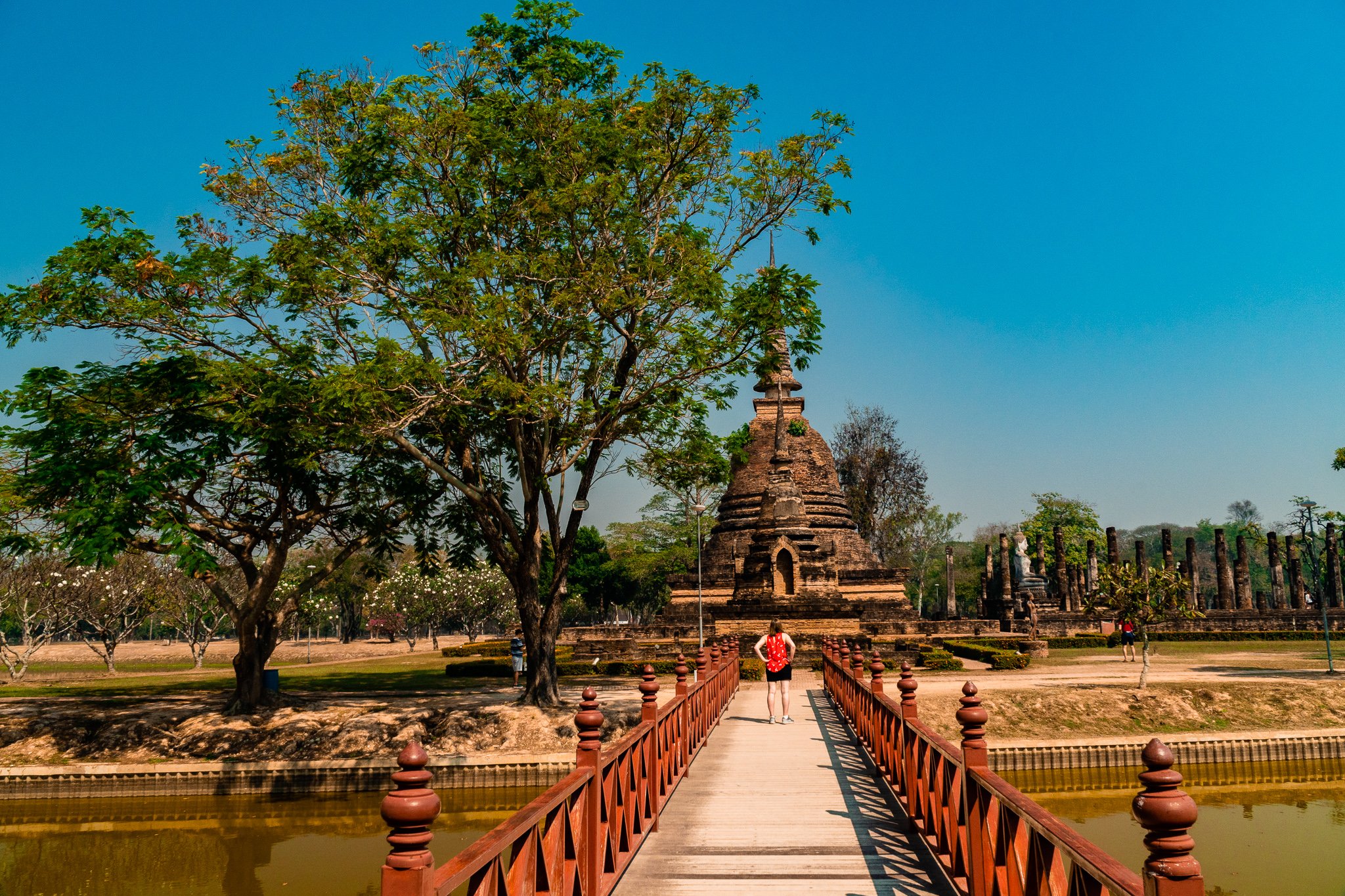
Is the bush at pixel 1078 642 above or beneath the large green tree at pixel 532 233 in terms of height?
beneath

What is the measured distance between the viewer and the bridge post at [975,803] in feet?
16.7

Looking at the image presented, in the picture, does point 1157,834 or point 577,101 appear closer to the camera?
point 1157,834

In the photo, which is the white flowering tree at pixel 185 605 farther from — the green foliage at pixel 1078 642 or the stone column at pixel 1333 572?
the stone column at pixel 1333 572

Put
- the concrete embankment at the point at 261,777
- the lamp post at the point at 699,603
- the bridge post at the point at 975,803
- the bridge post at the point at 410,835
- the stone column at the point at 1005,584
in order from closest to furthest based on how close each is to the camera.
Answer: the bridge post at the point at 410,835
the bridge post at the point at 975,803
the concrete embankment at the point at 261,777
the lamp post at the point at 699,603
the stone column at the point at 1005,584

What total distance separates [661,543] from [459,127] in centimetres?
5297

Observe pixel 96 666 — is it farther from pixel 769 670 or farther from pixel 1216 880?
pixel 1216 880

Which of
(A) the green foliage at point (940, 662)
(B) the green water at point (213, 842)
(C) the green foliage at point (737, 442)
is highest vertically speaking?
(C) the green foliage at point (737, 442)

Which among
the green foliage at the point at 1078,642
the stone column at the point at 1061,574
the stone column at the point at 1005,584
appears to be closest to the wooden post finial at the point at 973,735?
the green foliage at the point at 1078,642

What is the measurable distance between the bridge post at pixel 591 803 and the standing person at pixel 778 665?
7.92 meters

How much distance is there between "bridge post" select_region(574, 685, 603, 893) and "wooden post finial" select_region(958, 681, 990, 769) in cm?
226

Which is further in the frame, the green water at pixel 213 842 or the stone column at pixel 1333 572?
the stone column at pixel 1333 572

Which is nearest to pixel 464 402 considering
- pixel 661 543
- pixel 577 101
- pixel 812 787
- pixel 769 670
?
pixel 577 101

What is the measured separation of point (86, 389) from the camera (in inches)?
671

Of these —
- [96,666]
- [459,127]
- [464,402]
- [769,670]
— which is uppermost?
[459,127]
